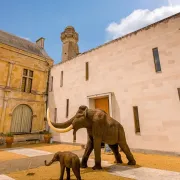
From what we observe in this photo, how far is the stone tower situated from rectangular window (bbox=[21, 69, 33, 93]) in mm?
11400

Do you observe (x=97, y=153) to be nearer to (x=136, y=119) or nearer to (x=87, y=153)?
(x=87, y=153)

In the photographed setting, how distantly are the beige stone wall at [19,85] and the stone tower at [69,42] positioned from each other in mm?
9798

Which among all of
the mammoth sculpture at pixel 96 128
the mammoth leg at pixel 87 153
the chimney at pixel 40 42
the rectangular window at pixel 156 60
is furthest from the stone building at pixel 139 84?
the chimney at pixel 40 42

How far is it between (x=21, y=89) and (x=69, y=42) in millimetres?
15020

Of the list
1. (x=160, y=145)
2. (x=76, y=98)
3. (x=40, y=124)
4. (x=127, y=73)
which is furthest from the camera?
(x=40, y=124)

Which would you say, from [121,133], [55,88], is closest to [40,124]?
[55,88]

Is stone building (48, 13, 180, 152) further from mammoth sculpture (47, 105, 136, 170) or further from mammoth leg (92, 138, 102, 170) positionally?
mammoth leg (92, 138, 102, 170)

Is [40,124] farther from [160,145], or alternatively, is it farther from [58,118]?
[160,145]

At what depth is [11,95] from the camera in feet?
39.0

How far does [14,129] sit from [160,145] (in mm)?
11142

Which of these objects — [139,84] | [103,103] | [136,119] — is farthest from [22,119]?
[139,84]

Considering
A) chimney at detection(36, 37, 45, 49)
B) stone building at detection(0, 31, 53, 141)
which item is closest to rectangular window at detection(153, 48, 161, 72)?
stone building at detection(0, 31, 53, 141)

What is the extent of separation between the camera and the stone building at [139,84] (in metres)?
7.11

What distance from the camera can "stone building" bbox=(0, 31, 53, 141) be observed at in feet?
37.9
